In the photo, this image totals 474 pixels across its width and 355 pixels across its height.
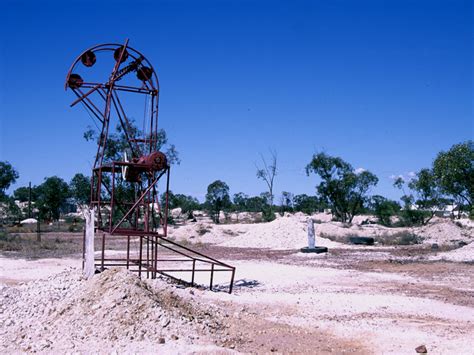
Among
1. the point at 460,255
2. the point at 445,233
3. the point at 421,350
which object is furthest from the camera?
the point at 445,233

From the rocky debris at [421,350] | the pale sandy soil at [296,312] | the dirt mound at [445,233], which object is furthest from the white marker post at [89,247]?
the dirt mound at [445,233]

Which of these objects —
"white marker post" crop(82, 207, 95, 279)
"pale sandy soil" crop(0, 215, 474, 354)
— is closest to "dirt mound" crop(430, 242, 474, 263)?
"pale sandy soil" crop(0, 215, 474, 354)

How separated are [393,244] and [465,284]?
65.1 ft

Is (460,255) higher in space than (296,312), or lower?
higher

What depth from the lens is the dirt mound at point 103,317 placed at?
7641 mm

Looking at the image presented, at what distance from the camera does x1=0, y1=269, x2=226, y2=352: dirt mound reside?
7.64 meters

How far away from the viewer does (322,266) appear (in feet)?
69.0

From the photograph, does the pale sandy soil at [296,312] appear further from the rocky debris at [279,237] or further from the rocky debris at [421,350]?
the rocky debris at [279,237]

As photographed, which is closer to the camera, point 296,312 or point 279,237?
point 296,312

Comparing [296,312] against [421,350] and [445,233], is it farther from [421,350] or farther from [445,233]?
[445,233]

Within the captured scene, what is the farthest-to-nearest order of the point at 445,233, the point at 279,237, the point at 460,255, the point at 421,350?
the point at 445,233, the point at 279,237, the point at 460,255, the point at 421,350

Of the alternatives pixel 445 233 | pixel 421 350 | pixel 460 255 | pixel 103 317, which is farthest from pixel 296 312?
pixel 445 233

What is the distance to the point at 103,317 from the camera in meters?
8.12

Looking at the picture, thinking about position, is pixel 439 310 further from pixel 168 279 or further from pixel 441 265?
pixel 441 265
